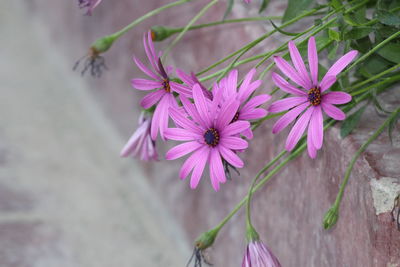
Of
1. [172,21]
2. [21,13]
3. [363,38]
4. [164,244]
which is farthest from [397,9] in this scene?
[21,13]

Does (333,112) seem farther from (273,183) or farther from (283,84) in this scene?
(273,183)

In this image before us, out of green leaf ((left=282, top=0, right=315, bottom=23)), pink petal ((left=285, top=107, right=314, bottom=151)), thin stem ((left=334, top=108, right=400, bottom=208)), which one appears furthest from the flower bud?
green leaf ((left=282, top=0, right=315, bottom=23))

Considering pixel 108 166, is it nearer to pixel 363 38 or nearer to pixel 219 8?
pixel 219 8

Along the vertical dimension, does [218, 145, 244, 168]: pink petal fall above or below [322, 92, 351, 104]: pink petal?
below

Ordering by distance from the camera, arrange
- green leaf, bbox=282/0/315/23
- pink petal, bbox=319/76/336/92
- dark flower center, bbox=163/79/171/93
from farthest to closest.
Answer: green leaf, bbox=282/0/315/23 < dark flower center, bbox=163/79/171/93 < pink petal, bbox=319/76/336/92

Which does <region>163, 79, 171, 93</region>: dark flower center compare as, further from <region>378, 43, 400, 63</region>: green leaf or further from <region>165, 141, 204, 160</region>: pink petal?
<region>378, 43, 400, 63</region>: green leaf

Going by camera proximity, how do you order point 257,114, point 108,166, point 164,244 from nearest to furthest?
1. point 257,114
2. point 164,244
3. point 108,166

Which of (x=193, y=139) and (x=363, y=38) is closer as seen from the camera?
(x=193, y=139)
